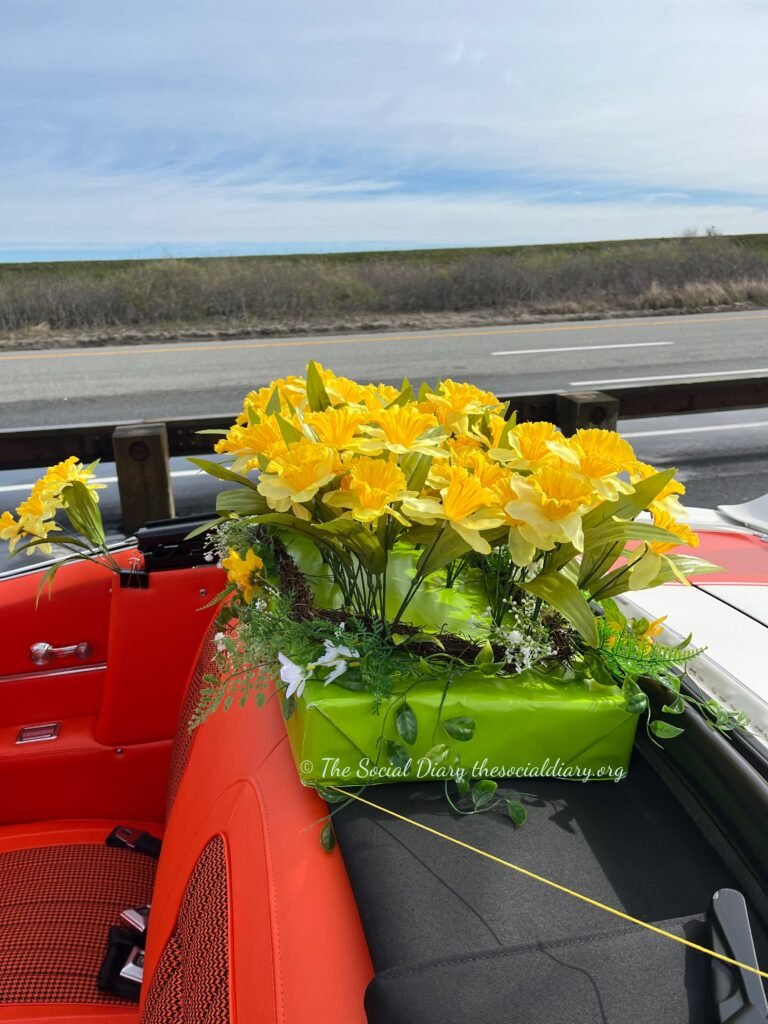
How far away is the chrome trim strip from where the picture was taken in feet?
7.49

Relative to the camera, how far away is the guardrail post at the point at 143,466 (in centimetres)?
471

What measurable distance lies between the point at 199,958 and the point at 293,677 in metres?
0.41

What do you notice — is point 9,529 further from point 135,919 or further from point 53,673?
point 135,919

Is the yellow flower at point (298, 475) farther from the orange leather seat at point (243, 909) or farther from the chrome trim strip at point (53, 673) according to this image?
the chrome trim strip at point (53, 673)

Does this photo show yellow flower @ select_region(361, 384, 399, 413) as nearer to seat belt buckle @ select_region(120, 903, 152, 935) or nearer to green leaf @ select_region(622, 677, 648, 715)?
green leaf @ select_region(622, 677, 648, 715)

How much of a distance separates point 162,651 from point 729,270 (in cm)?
2641

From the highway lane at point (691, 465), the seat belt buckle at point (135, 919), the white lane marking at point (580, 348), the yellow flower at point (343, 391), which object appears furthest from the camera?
the white lane marking at point (580, 348)

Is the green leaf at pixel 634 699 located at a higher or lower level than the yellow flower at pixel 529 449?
lower

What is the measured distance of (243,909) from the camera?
1080 mm

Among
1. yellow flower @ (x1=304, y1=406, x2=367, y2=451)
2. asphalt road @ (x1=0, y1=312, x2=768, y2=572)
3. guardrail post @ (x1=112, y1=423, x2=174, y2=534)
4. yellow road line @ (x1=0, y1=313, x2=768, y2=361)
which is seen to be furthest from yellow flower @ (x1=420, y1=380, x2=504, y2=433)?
yellow road line @ (x1=0, y1=313, x2=768, y2=361)

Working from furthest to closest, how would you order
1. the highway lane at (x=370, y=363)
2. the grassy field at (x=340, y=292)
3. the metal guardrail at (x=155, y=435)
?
the grassy field at (x=340, y=292)
the highway lane at (x=370, y=363)
the metal guardrail at (x=155, y=435)

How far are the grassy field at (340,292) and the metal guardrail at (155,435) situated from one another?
12147mm

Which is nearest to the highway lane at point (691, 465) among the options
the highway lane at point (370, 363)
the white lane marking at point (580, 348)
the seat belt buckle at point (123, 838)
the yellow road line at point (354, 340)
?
the highway lane at point (370, 363)

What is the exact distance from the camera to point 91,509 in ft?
6.08
